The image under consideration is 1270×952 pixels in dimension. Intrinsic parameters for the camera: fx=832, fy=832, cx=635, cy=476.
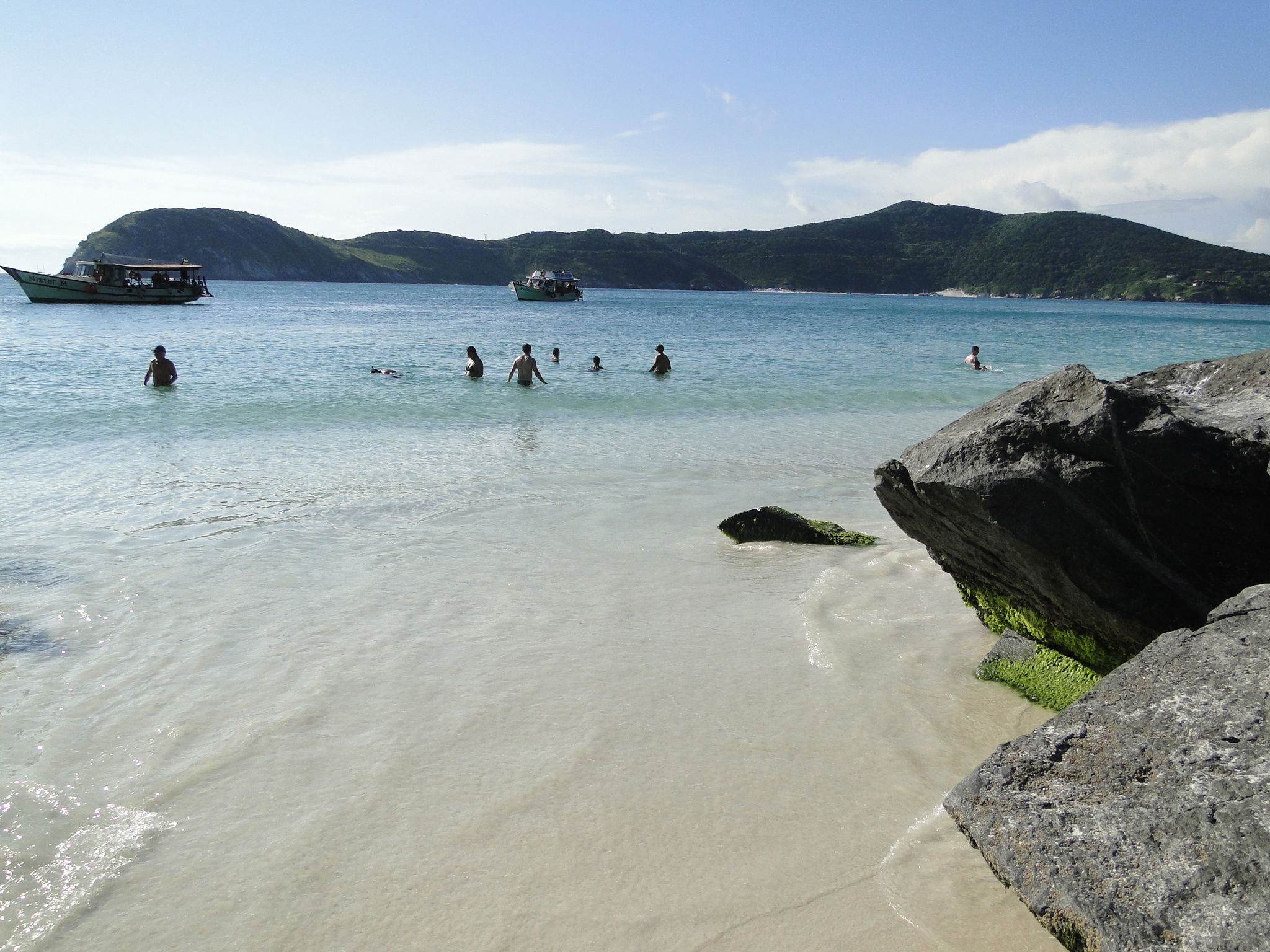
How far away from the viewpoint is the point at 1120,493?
338 cm

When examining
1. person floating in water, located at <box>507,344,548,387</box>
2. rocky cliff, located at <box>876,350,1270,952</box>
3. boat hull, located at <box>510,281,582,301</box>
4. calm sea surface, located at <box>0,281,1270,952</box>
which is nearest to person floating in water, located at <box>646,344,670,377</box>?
person floating in water, located at <box>507,344,548,387</box>

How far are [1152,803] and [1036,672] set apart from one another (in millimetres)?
2294

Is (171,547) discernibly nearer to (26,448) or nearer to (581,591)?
(581,591)

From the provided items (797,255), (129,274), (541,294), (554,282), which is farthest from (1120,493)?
(797,255)

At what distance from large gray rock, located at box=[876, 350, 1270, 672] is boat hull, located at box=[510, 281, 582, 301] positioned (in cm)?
7790

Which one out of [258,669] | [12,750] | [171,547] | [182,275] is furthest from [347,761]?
[182,275]

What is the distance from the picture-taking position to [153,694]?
4.48 m

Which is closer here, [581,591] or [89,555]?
[581,591]

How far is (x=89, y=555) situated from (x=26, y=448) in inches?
271

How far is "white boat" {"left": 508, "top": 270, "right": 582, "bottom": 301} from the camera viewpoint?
78.9 m

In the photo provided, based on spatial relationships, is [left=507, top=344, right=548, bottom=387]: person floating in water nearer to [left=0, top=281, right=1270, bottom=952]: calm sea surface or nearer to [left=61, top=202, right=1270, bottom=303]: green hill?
[left=0, top=281, right=1270, bottom=952]: calm sea surface

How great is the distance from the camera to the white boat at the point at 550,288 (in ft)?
259

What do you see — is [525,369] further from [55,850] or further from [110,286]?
[110,286]

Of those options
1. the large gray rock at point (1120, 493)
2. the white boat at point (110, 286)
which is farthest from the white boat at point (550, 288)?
the large gray rock at point (1120, 493)
